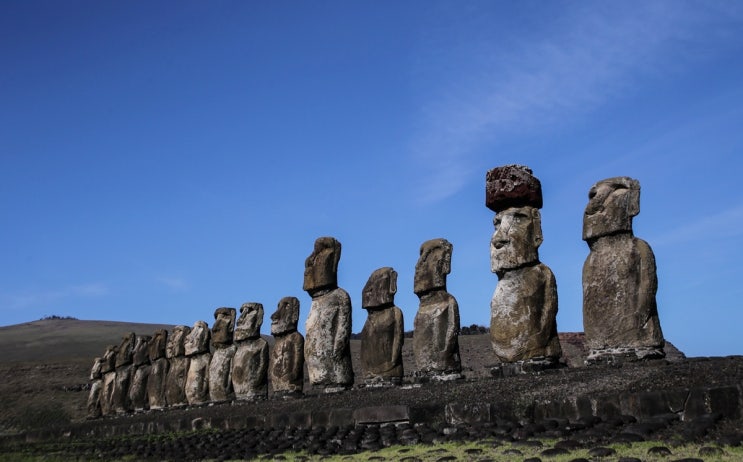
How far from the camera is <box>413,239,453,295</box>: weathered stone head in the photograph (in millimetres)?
13453

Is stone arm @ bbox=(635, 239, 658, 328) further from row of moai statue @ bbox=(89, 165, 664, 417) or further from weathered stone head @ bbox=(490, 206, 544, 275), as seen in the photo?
weathered stone head @ bbox=(490, 206, 544, 275)

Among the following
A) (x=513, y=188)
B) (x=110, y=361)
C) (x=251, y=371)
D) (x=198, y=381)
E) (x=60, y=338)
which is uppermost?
(x=60, y=338)

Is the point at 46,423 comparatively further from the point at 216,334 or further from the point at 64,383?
the point at 216,334

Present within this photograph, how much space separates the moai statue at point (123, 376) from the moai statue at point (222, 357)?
6166 millimetres

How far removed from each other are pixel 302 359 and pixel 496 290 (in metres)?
5.88

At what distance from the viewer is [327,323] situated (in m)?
15.4

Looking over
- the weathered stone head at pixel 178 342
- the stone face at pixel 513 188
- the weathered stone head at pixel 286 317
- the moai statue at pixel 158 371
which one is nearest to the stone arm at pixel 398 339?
the stone face at pixel 513 188

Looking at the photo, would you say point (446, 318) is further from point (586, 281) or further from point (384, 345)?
point (586, 281)

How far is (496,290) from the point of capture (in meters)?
11.9

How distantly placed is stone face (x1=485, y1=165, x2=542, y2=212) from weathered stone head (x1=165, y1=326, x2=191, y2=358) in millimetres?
11683

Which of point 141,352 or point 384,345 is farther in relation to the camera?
point 141,352

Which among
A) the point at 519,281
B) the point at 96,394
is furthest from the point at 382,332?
the point at 96,394

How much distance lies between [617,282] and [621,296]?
20 cm

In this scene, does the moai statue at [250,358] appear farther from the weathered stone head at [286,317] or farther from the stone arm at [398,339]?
the stone arm at [398,339]
